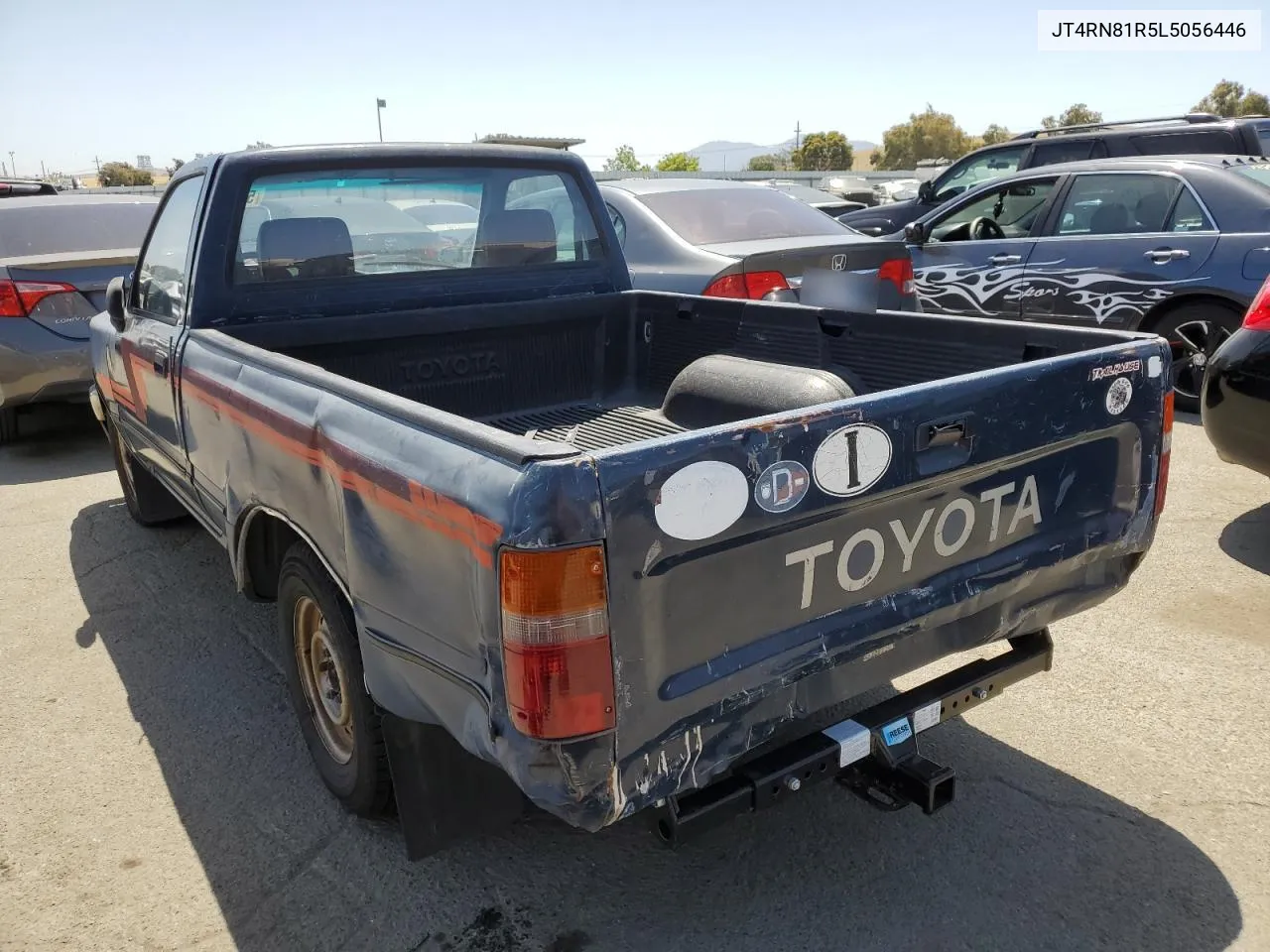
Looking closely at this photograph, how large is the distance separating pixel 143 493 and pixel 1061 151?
8802 mm

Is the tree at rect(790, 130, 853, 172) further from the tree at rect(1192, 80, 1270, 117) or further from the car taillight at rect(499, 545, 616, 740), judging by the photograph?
the car taillight at rect(499, 545, 616, 740)

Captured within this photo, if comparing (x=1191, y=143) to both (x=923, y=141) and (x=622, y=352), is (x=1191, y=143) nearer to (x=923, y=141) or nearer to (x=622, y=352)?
(x=622, y=352)

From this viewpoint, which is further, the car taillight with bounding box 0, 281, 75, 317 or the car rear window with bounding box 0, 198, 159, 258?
the car rear window with bounding box 0, 198, 159, 258

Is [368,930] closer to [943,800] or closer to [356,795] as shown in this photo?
[356,795]

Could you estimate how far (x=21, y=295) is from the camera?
6.57 metres

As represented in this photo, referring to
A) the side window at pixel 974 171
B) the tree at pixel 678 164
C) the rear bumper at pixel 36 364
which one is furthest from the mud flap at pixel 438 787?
the tree at pixel 678 164

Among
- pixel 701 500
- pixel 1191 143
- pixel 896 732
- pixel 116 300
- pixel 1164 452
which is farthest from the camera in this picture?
pixel 1191 143

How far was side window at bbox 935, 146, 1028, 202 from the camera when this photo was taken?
1066 cm

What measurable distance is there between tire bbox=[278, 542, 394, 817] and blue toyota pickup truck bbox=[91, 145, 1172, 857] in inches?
0.5

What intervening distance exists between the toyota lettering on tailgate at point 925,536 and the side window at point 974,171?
919 centimetres

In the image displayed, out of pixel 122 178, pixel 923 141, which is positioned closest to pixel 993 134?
pixel 923 141

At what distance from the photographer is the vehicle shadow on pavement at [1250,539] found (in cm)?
448

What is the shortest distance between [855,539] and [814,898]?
1002mm

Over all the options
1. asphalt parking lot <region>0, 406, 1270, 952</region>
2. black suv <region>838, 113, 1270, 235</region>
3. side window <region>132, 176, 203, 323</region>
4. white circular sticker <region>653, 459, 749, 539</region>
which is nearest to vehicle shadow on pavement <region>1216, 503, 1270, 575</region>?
asphalt parking lot <region>0, 406, 1270, 952</region>
